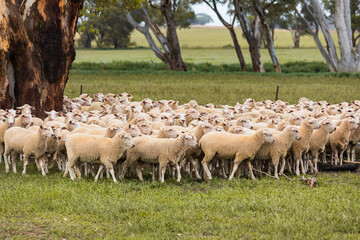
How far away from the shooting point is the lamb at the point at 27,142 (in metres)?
11.9

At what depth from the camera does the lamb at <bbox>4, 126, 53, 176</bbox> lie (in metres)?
11.9

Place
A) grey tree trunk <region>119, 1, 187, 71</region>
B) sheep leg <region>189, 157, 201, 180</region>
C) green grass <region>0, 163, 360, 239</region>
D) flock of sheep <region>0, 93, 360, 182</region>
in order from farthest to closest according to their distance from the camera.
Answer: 1. grey tree trunk <region>119, 1, 187, 71</region>
2. sheep leg <region>189, 157, 201, 180</region>
3. flock of sheep <region>0, 93, 360, 182</region>
4. green grass <region>0, 163, 360, 239</region>

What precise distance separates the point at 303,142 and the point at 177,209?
4.20 meters

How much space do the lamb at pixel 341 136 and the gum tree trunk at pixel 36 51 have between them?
7.90 metres

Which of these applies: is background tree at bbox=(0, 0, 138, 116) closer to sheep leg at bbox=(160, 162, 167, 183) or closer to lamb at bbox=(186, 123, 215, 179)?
lamb at bbox=(186, 123, 215, 179)

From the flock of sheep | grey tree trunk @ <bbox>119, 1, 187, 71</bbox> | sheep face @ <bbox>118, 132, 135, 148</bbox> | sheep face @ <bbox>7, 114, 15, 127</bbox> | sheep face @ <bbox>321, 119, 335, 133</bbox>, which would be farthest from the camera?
grey tree trunk @ <bbox>119, 1, 187, 71</bbox>

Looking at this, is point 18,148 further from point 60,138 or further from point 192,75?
point 192,75

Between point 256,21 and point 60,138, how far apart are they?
36.4 m

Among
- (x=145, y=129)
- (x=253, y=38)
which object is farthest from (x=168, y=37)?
(x=145, y=129)

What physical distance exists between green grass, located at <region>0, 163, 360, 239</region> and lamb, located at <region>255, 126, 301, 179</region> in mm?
616

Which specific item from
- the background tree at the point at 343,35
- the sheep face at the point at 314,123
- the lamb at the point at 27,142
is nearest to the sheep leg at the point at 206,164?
the sheep face at the point at 314,123

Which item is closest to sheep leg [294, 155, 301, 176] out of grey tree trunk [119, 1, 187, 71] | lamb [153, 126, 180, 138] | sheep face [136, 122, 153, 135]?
lamb [153, 126, 180, 138]

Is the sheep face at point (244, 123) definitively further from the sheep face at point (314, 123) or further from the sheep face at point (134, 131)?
the sheep face at point (134, 131)

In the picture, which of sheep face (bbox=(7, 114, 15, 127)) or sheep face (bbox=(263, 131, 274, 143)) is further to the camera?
sheep face (bbox=(7, 114, 15, 127))
